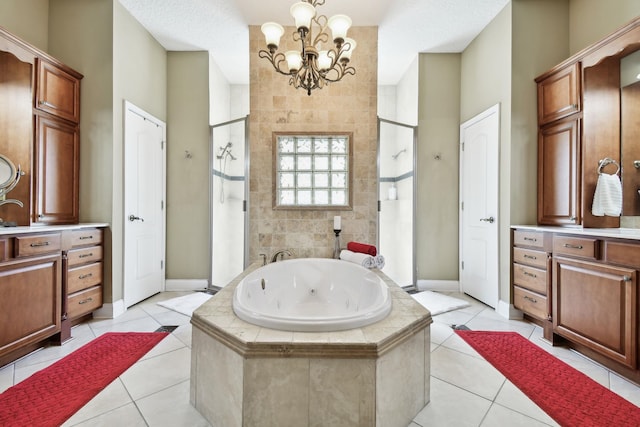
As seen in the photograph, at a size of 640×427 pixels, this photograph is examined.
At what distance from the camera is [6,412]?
142 centimetres

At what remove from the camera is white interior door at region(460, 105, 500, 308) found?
9.59 feet

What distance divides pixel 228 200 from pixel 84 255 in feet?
4.75

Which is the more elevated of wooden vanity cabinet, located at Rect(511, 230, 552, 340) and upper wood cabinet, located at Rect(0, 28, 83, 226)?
upper wood cabinet, located at Rect(0, 28, 83, 226)

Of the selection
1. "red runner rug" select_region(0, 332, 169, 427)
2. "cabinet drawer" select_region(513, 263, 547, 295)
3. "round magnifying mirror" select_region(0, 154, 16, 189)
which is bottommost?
"red runner rug" select_region(0, 332, 169, 427)

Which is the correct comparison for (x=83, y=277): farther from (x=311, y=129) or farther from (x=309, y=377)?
(x=311, y=129)

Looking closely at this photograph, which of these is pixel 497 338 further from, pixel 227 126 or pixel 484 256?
pixel 227 126

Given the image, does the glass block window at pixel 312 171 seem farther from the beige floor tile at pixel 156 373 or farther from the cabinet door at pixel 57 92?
the cabinet door at pixel 57 92

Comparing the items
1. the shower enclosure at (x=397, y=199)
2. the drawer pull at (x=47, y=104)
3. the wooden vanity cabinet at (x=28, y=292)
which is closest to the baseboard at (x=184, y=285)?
the wooden vanity cabinet at (x=28, y=292)

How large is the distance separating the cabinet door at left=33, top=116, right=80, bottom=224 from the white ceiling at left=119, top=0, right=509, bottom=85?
4.51ft

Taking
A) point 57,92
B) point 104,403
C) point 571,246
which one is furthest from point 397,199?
point 57,92

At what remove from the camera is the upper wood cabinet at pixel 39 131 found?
2199 mm

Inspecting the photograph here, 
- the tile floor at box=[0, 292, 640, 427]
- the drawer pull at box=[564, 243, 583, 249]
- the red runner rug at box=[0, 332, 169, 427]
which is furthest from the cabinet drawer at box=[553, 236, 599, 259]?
the red runner rug at box=[0, 332, 169, 427]

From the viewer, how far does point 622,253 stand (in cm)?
174

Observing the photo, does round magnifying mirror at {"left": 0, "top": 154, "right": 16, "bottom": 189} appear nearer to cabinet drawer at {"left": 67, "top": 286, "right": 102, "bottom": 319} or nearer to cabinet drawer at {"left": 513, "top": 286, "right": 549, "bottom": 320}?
cabinet drawer at {"left": 67, "top": 286, "right": 102, "bottom": 319}
